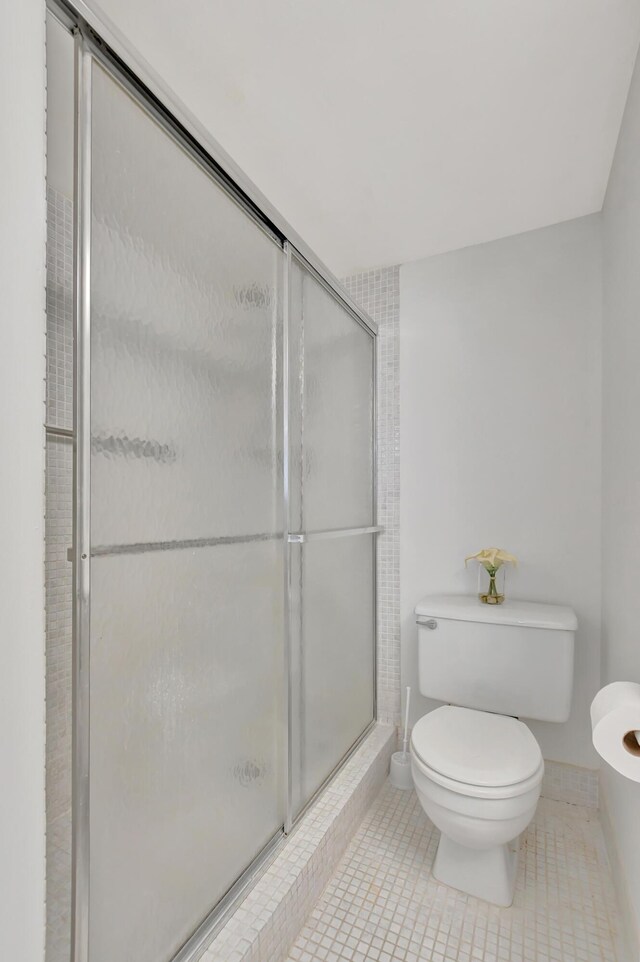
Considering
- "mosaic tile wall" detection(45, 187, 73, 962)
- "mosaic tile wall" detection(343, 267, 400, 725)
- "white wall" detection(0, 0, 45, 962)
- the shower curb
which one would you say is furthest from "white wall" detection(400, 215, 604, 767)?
"white wall" detection(0, 0, 45, 962)

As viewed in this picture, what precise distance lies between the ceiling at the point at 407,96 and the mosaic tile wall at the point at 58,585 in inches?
23.2

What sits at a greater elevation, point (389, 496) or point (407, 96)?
point (407, 96)

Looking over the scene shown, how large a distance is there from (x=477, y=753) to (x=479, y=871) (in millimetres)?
359

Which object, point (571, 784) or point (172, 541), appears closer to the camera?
point (172, 541)

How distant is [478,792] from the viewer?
135 centimetres

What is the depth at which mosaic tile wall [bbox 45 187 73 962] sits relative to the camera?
827mm

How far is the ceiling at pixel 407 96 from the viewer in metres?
1.16

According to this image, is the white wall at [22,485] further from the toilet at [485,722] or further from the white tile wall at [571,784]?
the white tile wall at [571,784]

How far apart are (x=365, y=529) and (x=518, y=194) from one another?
4.57ft

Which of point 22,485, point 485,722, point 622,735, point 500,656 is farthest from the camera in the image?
point 500,656

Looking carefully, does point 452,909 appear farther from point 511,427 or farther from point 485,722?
point 511,427

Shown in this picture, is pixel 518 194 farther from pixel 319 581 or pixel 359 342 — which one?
pixel 319 581

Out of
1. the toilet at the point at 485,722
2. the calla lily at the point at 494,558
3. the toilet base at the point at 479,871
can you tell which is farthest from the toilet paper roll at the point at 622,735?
the calla lily at the point at 494,558

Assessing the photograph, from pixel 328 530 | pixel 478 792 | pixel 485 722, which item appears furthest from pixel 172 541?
pixel 485 722
